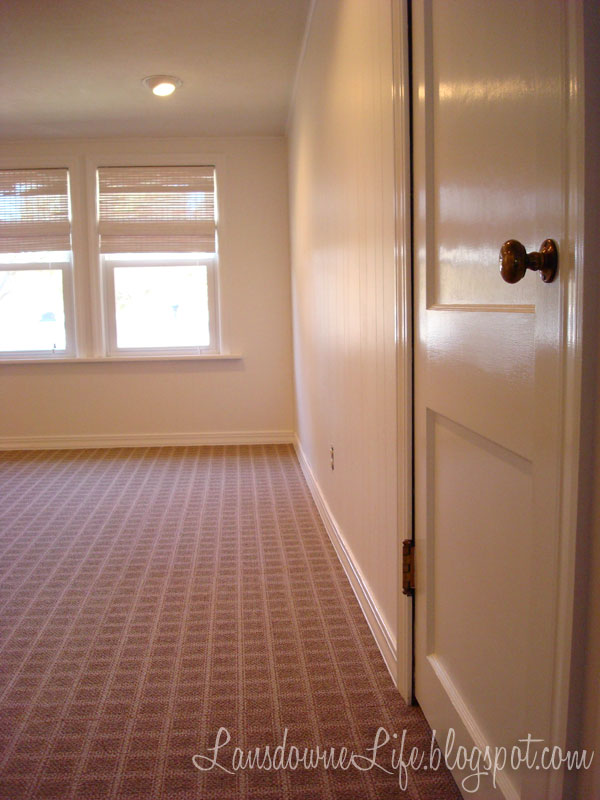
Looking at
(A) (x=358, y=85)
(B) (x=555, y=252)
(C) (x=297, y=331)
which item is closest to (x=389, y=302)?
(A) (x=358, y=85)

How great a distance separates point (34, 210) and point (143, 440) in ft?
6.32

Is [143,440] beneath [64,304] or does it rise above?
beneath

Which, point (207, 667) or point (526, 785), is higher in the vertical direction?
point (526, 785)

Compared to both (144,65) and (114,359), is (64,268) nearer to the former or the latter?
(114,359)

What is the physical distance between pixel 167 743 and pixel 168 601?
866 mm

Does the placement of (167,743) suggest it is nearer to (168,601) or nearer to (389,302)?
(168,601)

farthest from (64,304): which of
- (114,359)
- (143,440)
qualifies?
(143,440)

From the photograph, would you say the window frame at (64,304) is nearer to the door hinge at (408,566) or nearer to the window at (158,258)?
the window at (158,258)

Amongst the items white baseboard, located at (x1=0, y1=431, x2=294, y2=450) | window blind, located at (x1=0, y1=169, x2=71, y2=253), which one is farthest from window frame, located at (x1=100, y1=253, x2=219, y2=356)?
white baseboard, located at (x1=0, y1=431, x2=294, y2=450)

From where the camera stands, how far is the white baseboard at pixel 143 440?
555 cm

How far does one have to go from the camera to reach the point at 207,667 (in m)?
2.03

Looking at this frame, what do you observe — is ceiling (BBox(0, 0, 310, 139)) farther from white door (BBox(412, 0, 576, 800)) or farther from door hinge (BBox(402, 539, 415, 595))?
door hinge (BBox(402, 539, 415, 595))

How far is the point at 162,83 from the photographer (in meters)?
4.14

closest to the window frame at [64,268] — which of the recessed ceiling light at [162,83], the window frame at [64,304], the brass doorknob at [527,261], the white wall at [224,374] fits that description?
the window frame at [64,304]
